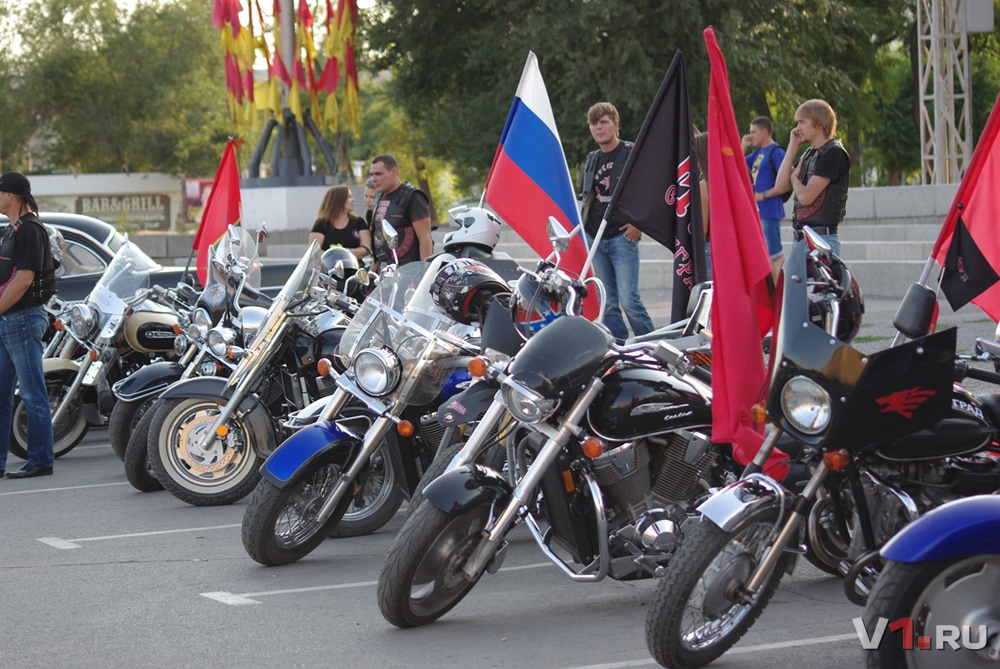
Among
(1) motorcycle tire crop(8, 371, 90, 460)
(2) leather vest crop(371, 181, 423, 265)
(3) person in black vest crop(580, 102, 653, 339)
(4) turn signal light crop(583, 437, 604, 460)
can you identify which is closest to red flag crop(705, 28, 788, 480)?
(4) turn signal light crop(583, 437, 604, 460)

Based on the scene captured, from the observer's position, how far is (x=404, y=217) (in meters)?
9.61

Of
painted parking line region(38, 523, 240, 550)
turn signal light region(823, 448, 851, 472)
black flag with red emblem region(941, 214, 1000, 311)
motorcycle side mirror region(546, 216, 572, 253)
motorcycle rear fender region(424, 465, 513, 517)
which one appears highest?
motorcycle side mirror region(546, 216, 572, 253)

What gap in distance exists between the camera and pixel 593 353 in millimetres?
4562

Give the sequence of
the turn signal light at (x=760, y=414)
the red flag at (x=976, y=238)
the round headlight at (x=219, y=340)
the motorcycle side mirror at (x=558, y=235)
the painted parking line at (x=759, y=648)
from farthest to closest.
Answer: the round headlight at (x=219, y=340), the red flag at (x=976, y=238), the motorcycle side mirror at (x=558, y=235), the painted parking line at (x=759, y=648), the turn signal light at (x=760, y=414)

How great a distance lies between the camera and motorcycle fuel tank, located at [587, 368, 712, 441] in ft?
15.3

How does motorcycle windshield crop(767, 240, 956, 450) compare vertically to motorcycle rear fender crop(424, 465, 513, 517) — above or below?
above

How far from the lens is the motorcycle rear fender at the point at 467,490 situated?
4.49 meters

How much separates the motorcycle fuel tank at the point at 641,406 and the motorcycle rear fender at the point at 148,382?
4278mm

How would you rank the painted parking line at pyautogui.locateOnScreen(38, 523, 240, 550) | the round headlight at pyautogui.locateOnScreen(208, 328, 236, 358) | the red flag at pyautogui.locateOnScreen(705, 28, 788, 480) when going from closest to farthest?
1. the red flag at pyautogui.locateOnScreen(705, 28, 788, 480)
2. the painted parking line at pyautogui.locateOnScreen(38, 523, 240, 550)
3. the round headlight at pyautogui.locateOnScreen(208, 328, 236, 358)

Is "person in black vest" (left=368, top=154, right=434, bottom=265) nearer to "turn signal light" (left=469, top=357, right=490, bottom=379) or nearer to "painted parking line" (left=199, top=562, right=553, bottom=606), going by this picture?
"painted parking line" (left=199, top=562, right=553, bottom=606)

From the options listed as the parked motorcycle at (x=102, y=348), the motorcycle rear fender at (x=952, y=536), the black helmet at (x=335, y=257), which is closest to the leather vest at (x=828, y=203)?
the black helmet at (x=335, y=257)

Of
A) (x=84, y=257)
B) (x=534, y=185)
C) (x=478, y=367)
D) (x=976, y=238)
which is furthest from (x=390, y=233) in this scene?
(x=84, y=257)

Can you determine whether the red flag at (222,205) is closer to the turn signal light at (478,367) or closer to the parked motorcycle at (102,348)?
the parked motorcycle at (102,348)

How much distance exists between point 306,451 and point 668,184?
2.15 meters
